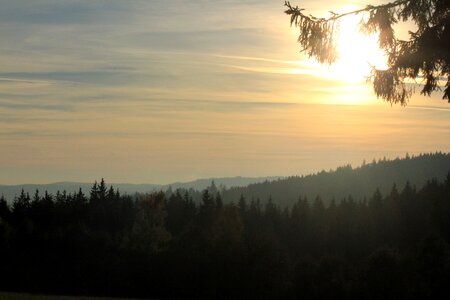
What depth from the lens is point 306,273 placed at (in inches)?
3046

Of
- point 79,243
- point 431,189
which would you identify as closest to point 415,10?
point 79,243

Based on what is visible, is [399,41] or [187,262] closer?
[399,41]

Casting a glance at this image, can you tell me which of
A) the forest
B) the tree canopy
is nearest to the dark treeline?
the forest

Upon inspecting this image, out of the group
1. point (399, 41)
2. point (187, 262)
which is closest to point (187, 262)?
point (187, 262)

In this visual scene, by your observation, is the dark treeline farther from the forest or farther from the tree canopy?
the tree canopy

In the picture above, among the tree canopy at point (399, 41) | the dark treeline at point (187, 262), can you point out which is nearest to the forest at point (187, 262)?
the dark treeline at point (187, 262)

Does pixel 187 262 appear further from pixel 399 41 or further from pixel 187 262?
pixel 399 41

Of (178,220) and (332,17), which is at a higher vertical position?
(332,17)

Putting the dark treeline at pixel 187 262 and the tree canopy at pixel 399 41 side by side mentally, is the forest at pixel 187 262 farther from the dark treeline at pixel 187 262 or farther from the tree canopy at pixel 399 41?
the tree canopy at pixel 399 41

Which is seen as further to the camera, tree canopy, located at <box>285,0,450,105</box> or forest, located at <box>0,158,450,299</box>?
forest, located at <box>0,158,450,299</box>

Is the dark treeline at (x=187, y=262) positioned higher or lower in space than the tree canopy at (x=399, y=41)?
lower

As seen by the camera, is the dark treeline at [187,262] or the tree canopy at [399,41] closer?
the tree canopy at [399,41]

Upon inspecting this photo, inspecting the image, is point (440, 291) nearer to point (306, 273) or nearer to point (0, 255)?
point (306, 273)

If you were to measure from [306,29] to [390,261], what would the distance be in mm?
63675
